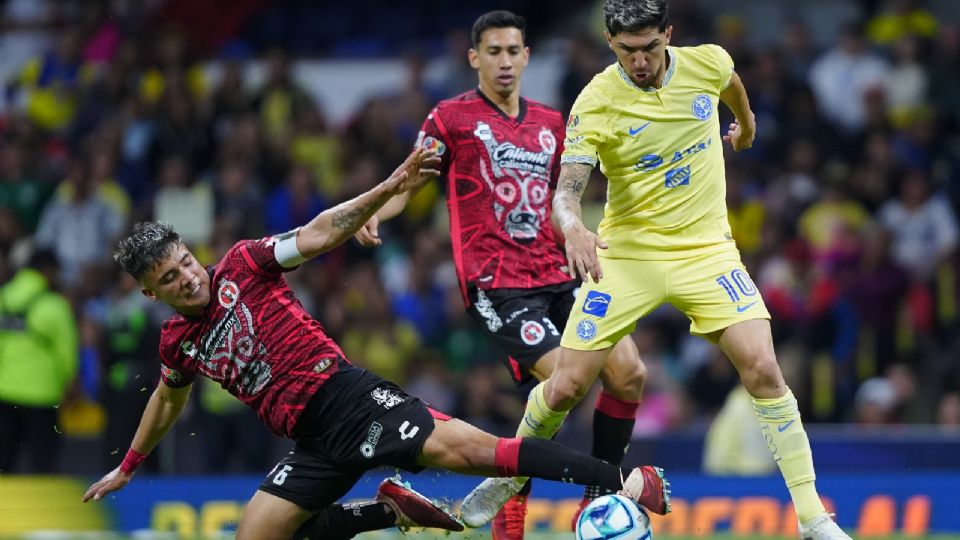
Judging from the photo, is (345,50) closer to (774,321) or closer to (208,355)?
(774,321)

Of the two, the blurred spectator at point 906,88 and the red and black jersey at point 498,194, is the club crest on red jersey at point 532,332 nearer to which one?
the red and black jersey at point 498,194

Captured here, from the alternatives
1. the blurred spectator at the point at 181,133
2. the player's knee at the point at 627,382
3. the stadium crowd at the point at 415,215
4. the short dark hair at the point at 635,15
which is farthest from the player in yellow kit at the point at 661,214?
the blurred spectator at the point at 181,133

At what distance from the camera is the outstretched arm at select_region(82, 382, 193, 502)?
28.6 ft

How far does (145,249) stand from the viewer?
805cm

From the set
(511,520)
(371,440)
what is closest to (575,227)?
(371,440)

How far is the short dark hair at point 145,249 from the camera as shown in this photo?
805 centimetres

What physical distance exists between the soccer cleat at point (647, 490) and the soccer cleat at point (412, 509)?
117 cm

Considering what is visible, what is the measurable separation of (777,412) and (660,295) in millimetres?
847

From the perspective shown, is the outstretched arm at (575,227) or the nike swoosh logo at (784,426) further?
the nike swoosh logo at (784,426)

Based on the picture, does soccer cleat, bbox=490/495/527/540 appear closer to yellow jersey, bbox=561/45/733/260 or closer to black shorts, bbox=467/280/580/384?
black shorts, bbox=467/280/580/384

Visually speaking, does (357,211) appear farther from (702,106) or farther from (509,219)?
(702,106)

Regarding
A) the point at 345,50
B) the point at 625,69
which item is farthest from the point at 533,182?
the point at 345,50

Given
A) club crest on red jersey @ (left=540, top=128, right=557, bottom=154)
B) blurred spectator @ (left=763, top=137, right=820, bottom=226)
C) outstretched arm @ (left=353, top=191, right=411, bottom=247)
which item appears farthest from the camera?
blurred spectator @ (left=763, top=137, right=820, bottom=226)

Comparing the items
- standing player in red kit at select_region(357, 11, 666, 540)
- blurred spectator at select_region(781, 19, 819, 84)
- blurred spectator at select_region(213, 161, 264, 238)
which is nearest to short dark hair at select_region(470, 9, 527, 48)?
standing player in red kit at select_region(357, 11, 666, 540)
